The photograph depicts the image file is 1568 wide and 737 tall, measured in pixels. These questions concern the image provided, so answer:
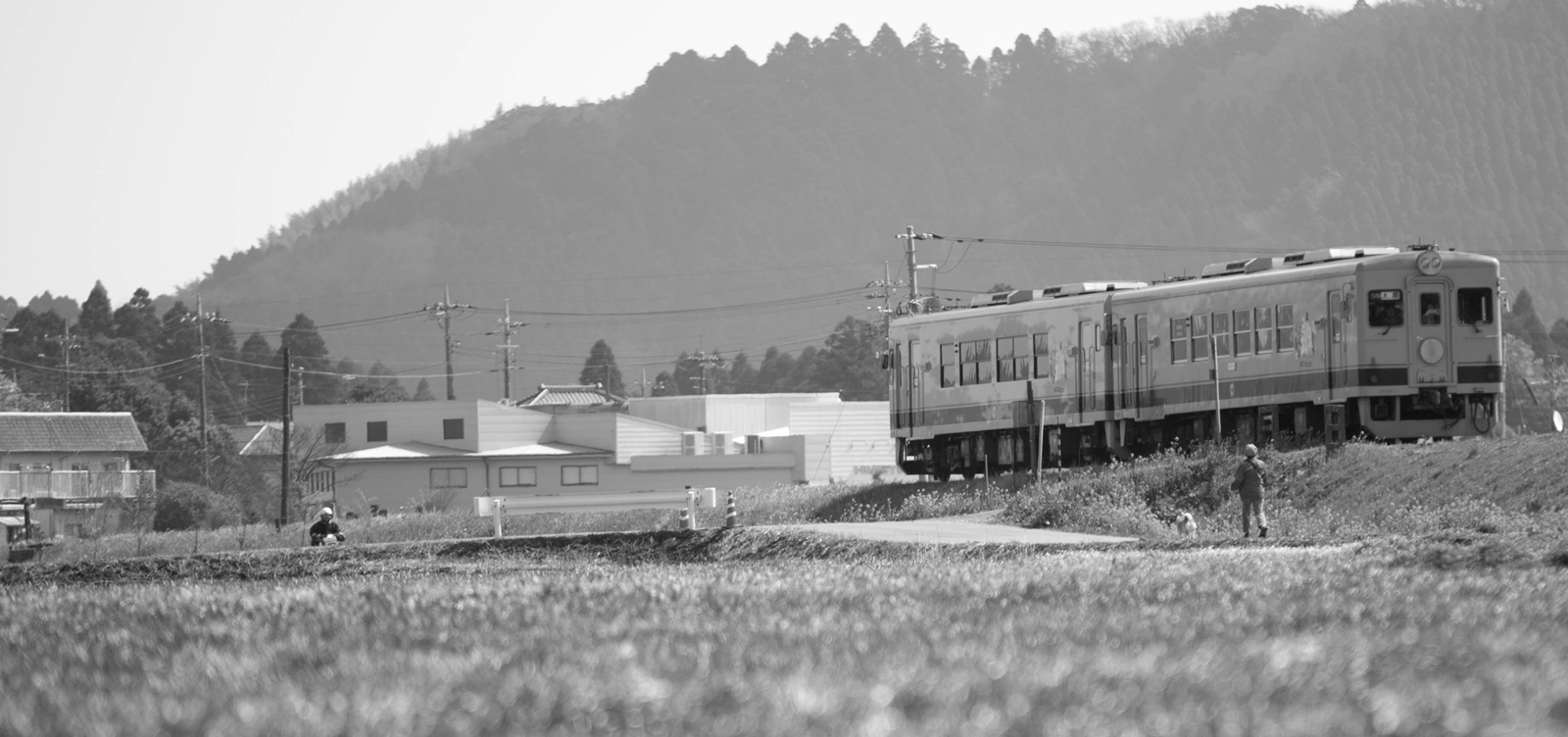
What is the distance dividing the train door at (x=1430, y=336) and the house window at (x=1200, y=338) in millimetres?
4492

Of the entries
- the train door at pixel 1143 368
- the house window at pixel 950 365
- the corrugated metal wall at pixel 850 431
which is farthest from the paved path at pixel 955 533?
the corrugated metal wall at pixel 850 431

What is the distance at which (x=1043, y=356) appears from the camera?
1778 inches

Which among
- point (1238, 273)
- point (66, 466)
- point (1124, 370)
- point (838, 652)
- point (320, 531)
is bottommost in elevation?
point (320, 531)

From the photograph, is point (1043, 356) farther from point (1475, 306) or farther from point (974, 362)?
point (1475, 306)

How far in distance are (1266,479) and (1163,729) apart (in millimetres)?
28724

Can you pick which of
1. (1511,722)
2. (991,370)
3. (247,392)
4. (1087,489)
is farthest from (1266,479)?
(247,392)

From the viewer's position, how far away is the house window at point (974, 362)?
4675cm

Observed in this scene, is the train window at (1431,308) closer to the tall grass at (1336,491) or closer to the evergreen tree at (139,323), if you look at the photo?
the tall grass at (1336,491)

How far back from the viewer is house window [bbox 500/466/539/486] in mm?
88688

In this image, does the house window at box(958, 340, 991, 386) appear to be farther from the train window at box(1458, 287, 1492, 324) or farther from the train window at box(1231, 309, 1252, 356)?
the train window at box(1458, 287, 1492, 324)

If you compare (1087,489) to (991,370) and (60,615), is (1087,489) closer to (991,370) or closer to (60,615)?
(991,370)

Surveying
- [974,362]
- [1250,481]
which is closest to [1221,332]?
[974,362]

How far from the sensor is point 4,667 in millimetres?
11336

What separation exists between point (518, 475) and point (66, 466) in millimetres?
18210
